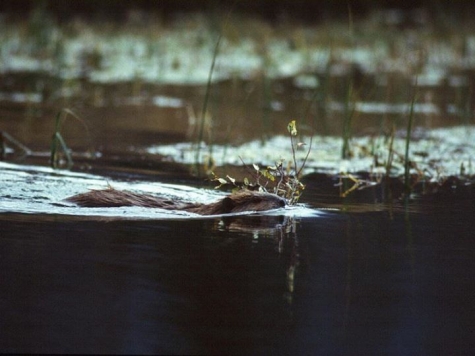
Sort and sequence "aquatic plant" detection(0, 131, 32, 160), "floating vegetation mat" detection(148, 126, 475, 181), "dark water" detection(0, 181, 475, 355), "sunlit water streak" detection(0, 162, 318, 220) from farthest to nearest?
"floating vegetation mat" detection(148, 126, 475, 181) < "aquatic plant" detection(0, 131, 32, 160) < "sunlit water streak" detection(0, 162, 318, 220) < "dark water" detection(0, 181, 475, 355)

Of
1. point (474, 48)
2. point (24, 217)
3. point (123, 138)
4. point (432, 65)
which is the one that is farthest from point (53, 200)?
point (474, 48)

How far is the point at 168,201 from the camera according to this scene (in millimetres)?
5148

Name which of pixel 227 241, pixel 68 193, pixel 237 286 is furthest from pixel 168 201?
pixel 237 286

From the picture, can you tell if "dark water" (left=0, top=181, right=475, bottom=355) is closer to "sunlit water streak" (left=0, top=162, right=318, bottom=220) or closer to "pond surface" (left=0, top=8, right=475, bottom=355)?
"pond surface" (left=0, top=8, right=475, bottom=355)

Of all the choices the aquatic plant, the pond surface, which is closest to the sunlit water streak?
the pond surface

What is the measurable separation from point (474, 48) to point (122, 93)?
5501mm

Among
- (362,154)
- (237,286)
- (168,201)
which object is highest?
(362,154)

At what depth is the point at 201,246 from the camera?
424 centimetres

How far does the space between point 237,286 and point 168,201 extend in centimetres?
163

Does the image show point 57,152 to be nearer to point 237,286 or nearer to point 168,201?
point 168,201

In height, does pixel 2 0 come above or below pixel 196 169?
above

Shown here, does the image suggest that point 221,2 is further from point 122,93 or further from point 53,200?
point 53,200

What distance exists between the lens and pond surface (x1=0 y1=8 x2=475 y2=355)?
10.1ft

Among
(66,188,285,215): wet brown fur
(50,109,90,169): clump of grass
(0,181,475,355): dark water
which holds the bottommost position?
(0,181,475,355): dark water
